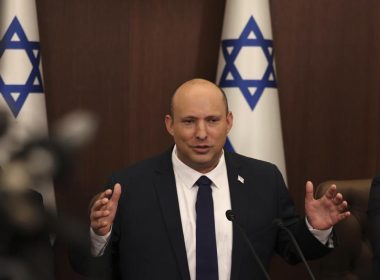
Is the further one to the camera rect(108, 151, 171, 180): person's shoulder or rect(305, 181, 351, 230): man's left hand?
rect(108, 151, 171, 180): person's shoulder

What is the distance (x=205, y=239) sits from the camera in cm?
225

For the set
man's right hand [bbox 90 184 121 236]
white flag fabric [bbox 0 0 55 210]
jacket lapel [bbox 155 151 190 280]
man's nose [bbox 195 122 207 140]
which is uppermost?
white flag fabric [bbox 0 0 55 210]

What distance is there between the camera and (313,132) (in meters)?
4.12

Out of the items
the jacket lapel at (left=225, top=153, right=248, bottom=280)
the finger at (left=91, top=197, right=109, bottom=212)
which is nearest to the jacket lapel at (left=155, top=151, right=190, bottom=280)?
the jacket lapel at (left=225, top=153, right=248, bottom=280)

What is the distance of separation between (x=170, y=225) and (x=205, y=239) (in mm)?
132

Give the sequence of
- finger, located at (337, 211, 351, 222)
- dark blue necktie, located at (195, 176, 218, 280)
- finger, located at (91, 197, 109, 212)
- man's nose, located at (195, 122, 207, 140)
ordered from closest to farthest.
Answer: finger, located at (91, 197, 109, 212), finger, located at (337, 211, 351, 222), dark blue necktie, located at (195, 176, 218, 280), man's nose, located at (195, 122, 207, 140)

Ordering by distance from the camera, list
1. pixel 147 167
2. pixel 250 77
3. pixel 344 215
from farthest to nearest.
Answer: pixel 250 77, pixel 147 167, pixel 344 215

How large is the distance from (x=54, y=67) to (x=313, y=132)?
1621 mm

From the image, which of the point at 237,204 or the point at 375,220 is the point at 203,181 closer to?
the point at 237,204

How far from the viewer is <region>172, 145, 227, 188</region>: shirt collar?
238cm

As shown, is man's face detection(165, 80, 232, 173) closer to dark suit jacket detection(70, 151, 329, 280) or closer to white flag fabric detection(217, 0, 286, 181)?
dark suit jacket detection(70, 151, 329, 280)

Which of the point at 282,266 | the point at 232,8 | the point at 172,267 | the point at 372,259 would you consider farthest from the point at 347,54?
the point at 172,267

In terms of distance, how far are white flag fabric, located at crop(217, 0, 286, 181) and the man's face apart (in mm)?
1005

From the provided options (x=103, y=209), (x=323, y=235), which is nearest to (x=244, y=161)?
(x=323, y=235)
